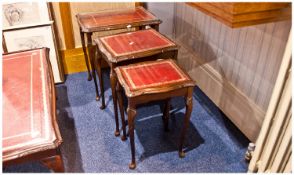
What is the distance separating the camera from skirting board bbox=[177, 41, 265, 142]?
179 centimetres

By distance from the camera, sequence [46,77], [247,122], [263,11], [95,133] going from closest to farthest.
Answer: [263,11], [46,77], [247,122], [95,133]

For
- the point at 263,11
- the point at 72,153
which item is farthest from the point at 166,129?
the point at 263,11

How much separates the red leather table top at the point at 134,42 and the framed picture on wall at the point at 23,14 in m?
0.69

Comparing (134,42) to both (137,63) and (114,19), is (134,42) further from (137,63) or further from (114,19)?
(114,19)

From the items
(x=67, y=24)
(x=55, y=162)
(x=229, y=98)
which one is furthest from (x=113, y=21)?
(x=55, y=162)

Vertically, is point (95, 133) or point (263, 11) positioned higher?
point (263, 11)

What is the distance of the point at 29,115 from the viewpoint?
1.14 metres

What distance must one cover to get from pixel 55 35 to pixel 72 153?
1159 millimetres

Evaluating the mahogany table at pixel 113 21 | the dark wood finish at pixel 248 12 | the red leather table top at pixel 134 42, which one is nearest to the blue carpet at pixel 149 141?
the mahogany table at pixel 113 21

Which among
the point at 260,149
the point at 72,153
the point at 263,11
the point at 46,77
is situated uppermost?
the point at 263,11

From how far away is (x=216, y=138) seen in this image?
192 centimetres

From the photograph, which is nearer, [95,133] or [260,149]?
[260,149]

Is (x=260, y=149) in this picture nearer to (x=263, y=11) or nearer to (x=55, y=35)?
(x=263, y=11)

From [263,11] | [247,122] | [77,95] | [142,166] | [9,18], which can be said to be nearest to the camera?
[263,11]
